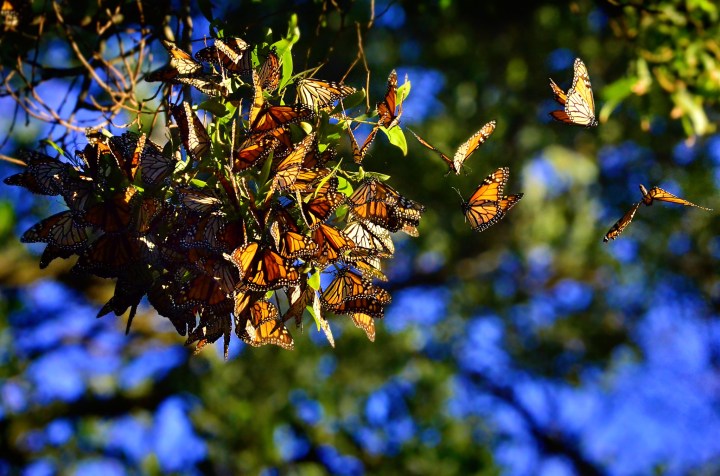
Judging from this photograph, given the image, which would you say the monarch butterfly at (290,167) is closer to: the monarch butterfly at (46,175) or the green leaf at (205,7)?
the monarch butterfly at (46,175)

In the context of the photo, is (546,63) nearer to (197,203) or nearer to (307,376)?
(307,376)

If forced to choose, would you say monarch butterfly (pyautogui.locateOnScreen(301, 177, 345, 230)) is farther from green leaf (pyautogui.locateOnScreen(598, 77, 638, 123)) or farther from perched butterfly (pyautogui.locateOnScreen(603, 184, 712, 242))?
green leaf (pyautogui.locateOnScreen(598, 77, 638, 123))

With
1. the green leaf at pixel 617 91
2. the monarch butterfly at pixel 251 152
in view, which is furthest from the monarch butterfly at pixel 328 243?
the green leaf at pixel 617 91

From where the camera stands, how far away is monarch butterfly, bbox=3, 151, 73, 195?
97 cm

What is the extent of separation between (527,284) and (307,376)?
5.59 ft

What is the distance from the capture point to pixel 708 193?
402cm

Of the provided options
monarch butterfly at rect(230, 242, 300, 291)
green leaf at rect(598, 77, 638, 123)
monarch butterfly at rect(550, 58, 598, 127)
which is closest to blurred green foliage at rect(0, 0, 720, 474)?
green leaf at rect(598, 77, 638, 123)

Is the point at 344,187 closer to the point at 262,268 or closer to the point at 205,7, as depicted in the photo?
the point at 262,268

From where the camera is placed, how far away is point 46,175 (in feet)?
3.25

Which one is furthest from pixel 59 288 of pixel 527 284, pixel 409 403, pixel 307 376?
pixel 527 284

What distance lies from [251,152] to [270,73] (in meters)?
0.12

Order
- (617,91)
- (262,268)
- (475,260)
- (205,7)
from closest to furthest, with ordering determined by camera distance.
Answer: (262,268), (205,7), (617,91), (475,260)

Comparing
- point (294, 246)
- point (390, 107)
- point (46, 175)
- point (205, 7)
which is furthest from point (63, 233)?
point (205, 7)

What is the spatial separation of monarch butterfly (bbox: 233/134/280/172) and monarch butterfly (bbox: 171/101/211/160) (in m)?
0.05
